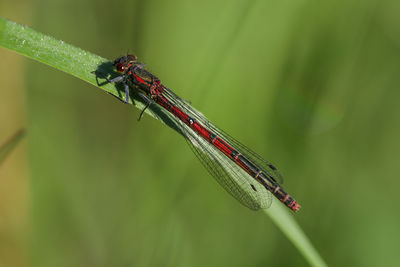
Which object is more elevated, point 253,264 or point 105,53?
point 105,53

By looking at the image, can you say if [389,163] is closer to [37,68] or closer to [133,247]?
[133,247]

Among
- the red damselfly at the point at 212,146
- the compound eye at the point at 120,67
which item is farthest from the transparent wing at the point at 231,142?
the compound eye at the point at 120,67

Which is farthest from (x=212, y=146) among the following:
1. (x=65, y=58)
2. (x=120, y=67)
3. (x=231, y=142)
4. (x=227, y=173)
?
(x=65, y=58)

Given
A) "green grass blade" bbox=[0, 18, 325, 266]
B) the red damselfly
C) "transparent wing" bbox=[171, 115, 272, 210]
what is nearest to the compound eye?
the red damselfly

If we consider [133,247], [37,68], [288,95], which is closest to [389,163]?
[288,95]

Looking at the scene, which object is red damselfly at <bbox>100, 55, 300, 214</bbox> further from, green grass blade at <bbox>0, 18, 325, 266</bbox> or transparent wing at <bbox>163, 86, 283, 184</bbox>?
green grass blade at <bbox>0, 18, 325, 266</bbox>

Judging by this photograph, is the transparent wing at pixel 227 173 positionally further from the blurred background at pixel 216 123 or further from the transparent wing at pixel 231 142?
the blurred background at pixel 216 123
